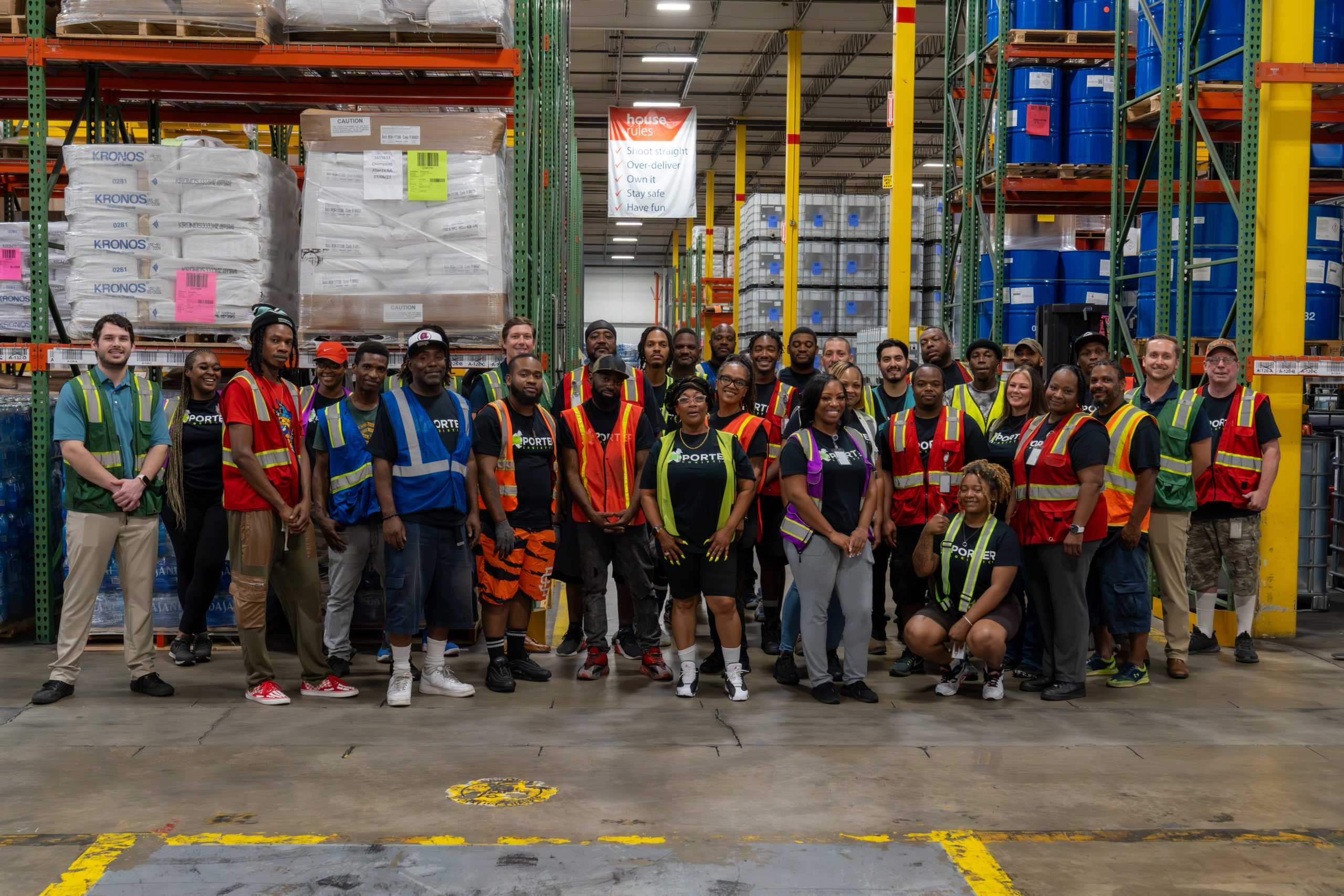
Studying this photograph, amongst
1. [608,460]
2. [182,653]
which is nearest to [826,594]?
[608,460]

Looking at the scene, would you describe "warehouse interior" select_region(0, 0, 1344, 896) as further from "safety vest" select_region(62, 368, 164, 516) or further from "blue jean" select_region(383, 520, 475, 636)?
"safety vest" select_region(62, 368, 164, 516)

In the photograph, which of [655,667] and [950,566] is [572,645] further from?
[950,566]

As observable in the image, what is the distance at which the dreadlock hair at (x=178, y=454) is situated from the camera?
6.73 meters

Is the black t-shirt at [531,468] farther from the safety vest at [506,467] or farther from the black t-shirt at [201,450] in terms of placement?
the black t-shirt at [201,450]

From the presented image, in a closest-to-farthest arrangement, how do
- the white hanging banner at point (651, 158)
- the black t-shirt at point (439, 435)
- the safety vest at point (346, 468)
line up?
the black t-shirt at point (439, 435)
the safety vest at point (346, 468)
the white hanging banner at point (651, 158)

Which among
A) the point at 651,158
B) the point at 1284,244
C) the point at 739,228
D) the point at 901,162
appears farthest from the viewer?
the point at 739,228

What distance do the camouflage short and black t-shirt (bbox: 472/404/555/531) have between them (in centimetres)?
415

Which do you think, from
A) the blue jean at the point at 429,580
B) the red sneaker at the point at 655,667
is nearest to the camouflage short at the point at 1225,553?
the red sneaker at the point at 655,667

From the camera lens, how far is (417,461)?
19.9ft

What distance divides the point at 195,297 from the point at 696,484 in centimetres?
353

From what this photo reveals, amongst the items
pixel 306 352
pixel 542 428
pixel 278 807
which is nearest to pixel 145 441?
pixel 306 352

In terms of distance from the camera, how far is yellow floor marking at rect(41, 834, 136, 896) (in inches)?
149

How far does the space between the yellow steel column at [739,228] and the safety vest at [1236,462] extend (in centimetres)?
1217

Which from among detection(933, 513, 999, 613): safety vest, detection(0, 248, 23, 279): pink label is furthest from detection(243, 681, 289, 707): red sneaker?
detection(0, 248, 23, 279): pink label
